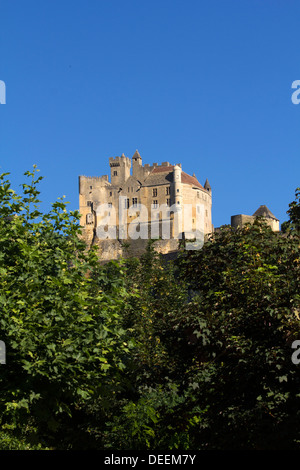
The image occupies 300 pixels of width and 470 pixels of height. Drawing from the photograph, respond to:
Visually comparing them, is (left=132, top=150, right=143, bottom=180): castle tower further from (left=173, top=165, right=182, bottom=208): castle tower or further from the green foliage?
the green foliage

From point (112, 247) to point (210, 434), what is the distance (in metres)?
81.6

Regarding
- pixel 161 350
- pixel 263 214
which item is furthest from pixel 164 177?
pixel 161 350

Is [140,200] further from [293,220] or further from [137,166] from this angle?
[293,220]

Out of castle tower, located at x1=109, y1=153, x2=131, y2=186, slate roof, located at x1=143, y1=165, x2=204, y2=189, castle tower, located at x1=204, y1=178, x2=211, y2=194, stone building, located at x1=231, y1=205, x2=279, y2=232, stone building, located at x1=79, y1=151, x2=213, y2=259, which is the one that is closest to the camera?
stone building, located at x1=231, y1=205, x2=279, y2=232

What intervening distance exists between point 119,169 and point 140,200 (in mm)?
9570

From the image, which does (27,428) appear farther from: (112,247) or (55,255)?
(112,247)

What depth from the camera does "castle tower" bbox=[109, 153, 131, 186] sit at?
13088 cm

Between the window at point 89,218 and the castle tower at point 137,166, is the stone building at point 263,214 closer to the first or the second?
the castle tower at point 137,166

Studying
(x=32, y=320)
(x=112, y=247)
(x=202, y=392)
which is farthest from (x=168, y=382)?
(x=112, y=247)

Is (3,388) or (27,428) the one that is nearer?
(3,388)

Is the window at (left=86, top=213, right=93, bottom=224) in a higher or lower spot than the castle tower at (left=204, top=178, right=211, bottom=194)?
lower

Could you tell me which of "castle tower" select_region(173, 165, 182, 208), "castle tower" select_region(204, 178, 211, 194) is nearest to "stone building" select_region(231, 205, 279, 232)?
"castle tower" select_region(173, 165, 182, 208)

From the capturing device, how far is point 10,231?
20516 mm

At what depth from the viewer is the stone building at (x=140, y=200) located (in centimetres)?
12181
